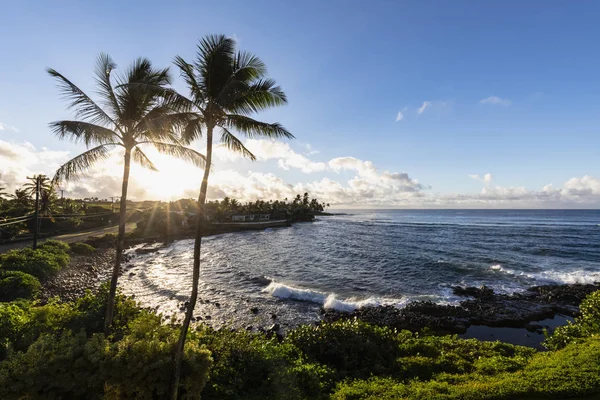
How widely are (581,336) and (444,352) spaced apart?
5686mm

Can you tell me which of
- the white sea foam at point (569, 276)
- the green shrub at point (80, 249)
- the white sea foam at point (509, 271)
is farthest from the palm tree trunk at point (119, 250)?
the white sea foam at point (569, 276)

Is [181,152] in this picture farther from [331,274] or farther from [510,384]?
[331,274]

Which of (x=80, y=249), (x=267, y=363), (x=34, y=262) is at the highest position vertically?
(x=34, y=262)

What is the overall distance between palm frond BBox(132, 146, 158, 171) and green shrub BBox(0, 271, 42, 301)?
A: 13.8 metres

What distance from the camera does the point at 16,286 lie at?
17.5 m

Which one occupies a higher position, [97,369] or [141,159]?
[141,159]

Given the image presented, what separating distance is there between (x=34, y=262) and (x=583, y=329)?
36.2 m

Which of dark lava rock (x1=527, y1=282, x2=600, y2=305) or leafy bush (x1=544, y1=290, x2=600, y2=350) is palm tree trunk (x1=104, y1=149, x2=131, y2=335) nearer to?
leafy bush (x1=544, y1=290, x2=600, y2=350)

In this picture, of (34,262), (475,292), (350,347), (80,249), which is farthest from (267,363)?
(80,249)

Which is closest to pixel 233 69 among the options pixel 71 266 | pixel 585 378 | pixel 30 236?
pixel 585 378

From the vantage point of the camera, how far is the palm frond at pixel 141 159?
1126 centimetres

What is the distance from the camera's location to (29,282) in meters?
18.2

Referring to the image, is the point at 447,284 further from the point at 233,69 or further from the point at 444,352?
the point at 233,69

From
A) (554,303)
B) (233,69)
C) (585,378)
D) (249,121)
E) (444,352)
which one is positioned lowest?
(554,303)
